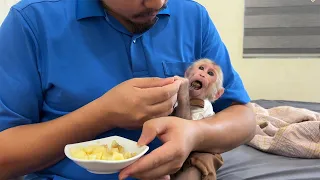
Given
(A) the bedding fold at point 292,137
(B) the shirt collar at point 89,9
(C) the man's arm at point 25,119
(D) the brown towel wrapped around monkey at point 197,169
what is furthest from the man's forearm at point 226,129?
(A) the bedding fold at point 292,137

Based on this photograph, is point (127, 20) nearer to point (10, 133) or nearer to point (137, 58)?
point (137, 58)

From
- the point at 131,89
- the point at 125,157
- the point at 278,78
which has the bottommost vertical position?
the point at 278,78

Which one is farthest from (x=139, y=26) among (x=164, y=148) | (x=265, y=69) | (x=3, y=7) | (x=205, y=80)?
(x=265, y=69)

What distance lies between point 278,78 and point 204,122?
1887 mm

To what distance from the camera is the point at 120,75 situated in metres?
0.90

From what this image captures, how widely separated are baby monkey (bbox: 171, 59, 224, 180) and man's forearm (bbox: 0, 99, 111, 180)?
0.74ft

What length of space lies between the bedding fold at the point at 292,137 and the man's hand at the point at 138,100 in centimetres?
82

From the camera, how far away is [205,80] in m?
1.00

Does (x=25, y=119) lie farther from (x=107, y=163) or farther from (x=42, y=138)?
(x=107, y=163)

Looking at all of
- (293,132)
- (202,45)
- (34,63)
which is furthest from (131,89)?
(293,132)

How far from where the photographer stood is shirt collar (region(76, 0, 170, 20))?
34.8 inches

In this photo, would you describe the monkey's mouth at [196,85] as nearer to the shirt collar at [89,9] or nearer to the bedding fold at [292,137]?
the shirt collar at [89,9]

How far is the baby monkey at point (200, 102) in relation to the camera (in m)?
0.91

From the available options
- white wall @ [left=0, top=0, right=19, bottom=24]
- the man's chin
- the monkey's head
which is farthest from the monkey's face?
white wall @ [left=0, top=0, right=19, bottom=24]
